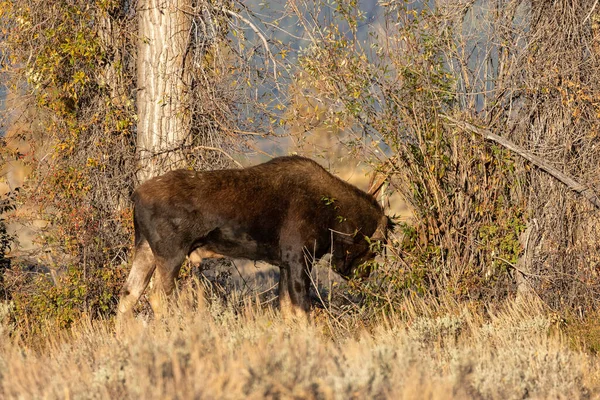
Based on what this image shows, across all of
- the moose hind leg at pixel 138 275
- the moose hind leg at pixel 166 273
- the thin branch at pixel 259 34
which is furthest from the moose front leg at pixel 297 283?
the thin branch at pixel 259 34

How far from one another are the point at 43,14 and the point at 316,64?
13.1 ft

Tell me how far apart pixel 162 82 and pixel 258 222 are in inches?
97.2

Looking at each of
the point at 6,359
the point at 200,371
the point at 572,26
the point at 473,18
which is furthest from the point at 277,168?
the point at 200,371

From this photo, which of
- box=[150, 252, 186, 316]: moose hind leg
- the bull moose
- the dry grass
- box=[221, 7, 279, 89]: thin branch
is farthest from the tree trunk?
the dry grass

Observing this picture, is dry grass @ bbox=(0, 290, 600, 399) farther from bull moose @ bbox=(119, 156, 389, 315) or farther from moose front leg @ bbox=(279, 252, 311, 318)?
moose front leg @ bbox=(279, 252, 311, 318)

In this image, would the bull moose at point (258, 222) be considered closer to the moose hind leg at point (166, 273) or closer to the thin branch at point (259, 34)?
the moose hind leg at point (166, 273)

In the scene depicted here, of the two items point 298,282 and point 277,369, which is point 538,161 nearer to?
point 298,282

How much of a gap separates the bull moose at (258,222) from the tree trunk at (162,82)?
1559 millimetres

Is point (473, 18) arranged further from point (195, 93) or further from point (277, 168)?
point (195, 93)

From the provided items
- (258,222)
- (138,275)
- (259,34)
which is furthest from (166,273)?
(259,34)

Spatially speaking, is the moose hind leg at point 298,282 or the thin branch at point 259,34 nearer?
the moose hind leg at point 298,282

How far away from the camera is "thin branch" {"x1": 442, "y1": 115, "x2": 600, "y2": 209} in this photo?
9.05 meters

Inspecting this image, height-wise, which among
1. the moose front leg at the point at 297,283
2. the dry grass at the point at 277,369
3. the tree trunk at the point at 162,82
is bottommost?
the moose front leg at the point at 297,283

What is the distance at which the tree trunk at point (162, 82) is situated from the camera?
34.4ft
